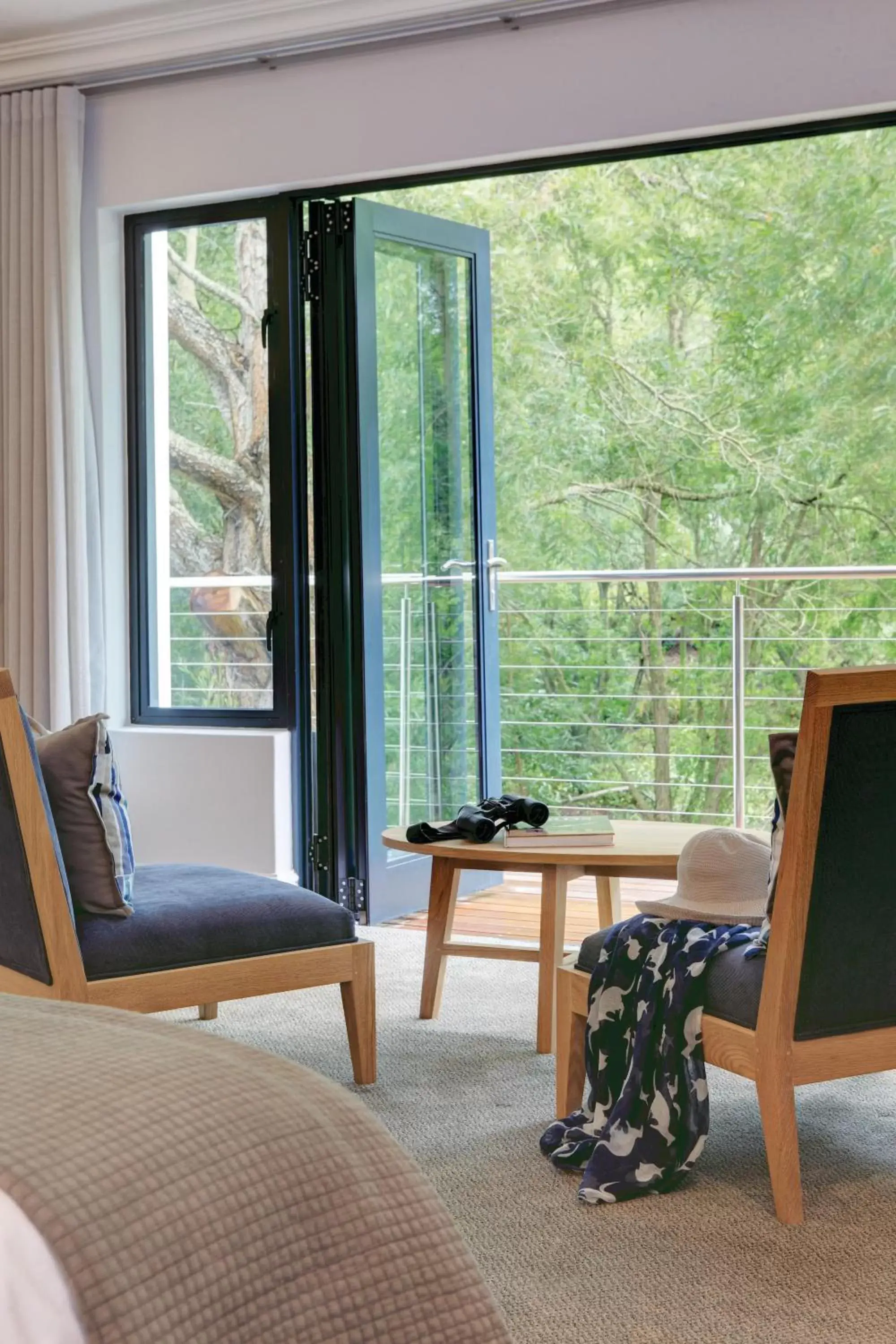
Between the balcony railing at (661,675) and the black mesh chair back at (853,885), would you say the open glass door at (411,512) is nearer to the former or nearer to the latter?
the balcony railing at (661,675)

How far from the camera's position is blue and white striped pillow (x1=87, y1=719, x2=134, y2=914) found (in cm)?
273

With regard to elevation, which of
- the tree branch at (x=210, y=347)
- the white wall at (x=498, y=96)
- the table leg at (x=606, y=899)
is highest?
the white wall at (x=498, y=96)

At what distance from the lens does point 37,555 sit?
4.81 meters

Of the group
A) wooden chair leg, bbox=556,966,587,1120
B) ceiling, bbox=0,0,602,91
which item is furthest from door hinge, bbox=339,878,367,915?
ceiling, bbox=0,0,602,91

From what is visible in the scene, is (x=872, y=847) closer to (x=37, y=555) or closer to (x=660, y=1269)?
(x=660, y=1269)

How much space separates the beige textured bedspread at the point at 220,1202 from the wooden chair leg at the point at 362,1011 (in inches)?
63.6

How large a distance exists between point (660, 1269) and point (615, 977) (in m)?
0.55

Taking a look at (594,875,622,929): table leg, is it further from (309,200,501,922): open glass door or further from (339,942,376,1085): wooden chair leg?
(309,200,501,922): open glass door

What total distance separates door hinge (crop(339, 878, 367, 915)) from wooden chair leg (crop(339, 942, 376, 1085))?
5.39ft

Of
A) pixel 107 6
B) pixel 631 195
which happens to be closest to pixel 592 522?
pixel 631 195

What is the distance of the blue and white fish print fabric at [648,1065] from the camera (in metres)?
2.39

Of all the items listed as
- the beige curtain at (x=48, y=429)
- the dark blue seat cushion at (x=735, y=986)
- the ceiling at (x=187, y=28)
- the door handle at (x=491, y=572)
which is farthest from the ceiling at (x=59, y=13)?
the dark blue seat cushion at (x=735, y=986)

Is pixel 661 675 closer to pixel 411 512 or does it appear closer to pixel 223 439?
pixel 411 512

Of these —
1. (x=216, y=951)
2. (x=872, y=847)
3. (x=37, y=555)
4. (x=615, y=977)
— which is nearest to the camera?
(x=872, y=847)
